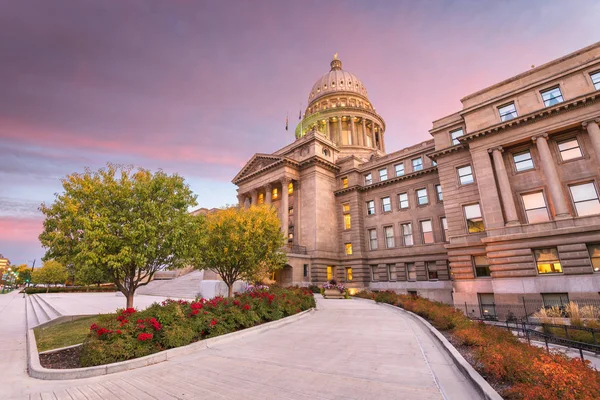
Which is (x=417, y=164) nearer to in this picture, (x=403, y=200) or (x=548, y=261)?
(x=403, y=200)

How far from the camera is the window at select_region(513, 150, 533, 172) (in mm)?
24656

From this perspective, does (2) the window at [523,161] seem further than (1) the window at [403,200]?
No

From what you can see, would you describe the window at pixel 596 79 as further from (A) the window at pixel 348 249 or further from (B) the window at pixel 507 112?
(A) the window at pixel 348 249

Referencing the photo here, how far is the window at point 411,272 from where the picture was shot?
35.1 metres

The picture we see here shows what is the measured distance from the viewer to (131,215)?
49.9 feet

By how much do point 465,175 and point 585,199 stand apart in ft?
29.2

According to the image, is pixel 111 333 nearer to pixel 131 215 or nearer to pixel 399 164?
pixel 131 215

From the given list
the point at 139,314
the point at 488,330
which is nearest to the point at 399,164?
the point at 488,330

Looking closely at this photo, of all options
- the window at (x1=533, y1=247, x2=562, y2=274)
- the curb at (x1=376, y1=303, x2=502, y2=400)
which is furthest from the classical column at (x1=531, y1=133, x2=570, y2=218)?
the curb at (x1=376, y1=303, x2=502, y2=400)

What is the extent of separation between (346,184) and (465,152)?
18248 millimetres

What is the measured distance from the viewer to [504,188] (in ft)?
79.0

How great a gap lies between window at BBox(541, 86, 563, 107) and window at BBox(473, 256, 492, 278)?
46.3ft

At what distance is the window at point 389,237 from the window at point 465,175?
12.0 m

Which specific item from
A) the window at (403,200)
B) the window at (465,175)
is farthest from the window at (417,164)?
the window at (465,175)
